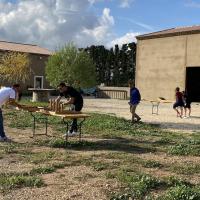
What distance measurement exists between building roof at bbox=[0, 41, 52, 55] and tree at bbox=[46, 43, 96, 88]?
1033 cm

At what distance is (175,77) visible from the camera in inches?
1916

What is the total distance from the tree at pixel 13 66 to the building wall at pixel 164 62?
11.9 metres

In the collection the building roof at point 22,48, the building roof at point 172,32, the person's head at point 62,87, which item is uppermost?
the building roof at point 172,32

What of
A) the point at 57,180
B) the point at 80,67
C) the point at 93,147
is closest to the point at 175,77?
the point at 80,67

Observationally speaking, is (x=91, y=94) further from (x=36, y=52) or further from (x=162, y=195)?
(x=162, y=195)

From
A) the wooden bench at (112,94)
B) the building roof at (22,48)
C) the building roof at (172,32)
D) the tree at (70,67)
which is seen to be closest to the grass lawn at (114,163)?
the tree at (70,67)

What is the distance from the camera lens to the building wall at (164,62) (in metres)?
47.7

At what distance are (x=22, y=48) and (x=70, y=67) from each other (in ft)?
51.1

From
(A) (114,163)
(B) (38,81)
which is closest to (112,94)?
(B) (38,81)

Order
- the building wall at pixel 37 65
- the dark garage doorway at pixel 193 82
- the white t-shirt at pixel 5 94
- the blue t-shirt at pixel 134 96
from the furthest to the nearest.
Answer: the building wall at pixel 37 65 < the dark garage doorway at pixel 193 82 < the blue t-shirt at pixel 134 96 < the white t-shirt at pixel 5 94

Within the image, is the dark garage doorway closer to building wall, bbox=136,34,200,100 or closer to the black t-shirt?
building wall, bbox=136,34,200,100

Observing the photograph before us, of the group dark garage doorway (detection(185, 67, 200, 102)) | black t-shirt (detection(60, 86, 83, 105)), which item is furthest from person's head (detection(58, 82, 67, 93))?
dark garage doorway (detection(185, 67, 200, 102))

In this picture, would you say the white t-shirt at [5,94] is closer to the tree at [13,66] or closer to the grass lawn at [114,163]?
the grass lawn at [114,163]

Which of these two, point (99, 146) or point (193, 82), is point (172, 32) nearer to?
point (193, 82)
